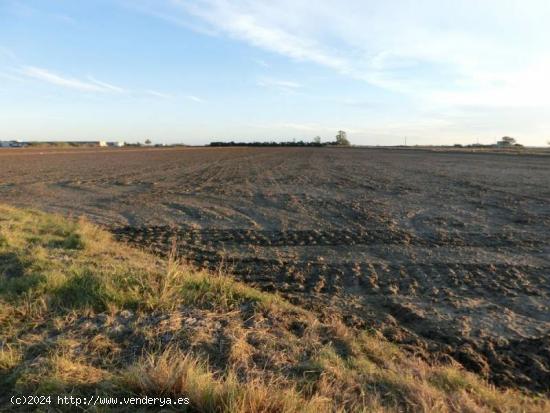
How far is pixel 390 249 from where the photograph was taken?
995 centimetres

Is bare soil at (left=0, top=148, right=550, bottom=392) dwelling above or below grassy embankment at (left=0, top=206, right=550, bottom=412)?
below

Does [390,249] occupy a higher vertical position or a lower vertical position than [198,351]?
lower

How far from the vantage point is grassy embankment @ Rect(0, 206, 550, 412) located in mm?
3656

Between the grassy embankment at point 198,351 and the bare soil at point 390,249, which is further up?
the grassy embankment at point 198,351

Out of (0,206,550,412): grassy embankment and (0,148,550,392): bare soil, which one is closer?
(0,206,550,412): grassy embankment

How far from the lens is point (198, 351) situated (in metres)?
4.50

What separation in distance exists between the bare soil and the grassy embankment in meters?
0.88

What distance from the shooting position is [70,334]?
480cm

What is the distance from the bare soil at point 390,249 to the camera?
229 inches

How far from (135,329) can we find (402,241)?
23.7 ft

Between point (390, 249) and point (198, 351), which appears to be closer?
point (198, 351)

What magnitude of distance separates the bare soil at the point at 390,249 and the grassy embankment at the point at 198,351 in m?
0.88

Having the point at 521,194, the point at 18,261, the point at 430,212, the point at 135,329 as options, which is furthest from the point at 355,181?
the point at 135,329

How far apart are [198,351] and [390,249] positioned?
6.35 metres
